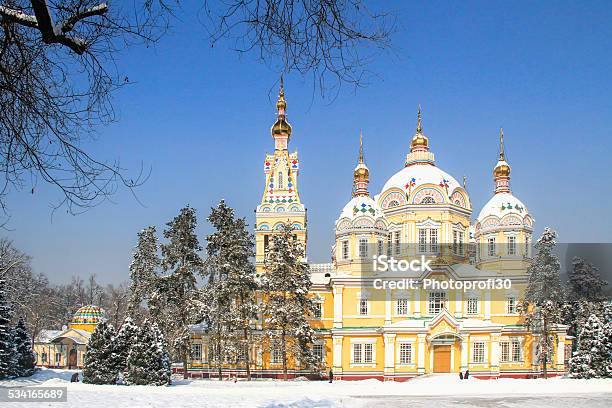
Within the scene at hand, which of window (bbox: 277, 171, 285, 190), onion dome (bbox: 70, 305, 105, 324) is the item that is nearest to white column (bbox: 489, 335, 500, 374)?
window (bbox: 277, 171, 285, 190)

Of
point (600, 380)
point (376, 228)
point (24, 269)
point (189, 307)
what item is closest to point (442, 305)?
point (376, 228)

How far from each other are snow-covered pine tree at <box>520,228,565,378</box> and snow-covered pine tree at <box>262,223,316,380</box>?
13.3 meters

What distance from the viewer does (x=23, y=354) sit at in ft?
117

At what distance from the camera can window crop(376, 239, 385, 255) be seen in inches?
1711

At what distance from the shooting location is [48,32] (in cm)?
425

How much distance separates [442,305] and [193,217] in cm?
1626

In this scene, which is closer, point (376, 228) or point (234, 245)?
point (234, 245)

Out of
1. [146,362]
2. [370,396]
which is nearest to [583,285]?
[370,396]

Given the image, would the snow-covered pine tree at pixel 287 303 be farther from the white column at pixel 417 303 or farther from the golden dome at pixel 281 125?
the golden dome at pixel 281 125

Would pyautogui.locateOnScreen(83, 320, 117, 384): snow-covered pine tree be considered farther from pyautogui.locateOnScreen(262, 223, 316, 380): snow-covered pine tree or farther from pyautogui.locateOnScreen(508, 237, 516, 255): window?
pyautogui.locateOnScreen(508, 237, 516, 255): window

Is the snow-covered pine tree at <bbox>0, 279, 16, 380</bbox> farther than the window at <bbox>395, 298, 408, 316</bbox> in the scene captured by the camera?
No

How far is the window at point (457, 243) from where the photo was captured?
1711 inches

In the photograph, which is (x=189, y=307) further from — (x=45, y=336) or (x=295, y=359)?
(x=45, y=336)

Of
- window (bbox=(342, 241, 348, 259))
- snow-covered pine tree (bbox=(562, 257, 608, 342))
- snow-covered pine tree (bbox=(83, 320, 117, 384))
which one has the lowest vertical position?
snow-covered pine tree (bbox=(83, 320, 117, 384))
